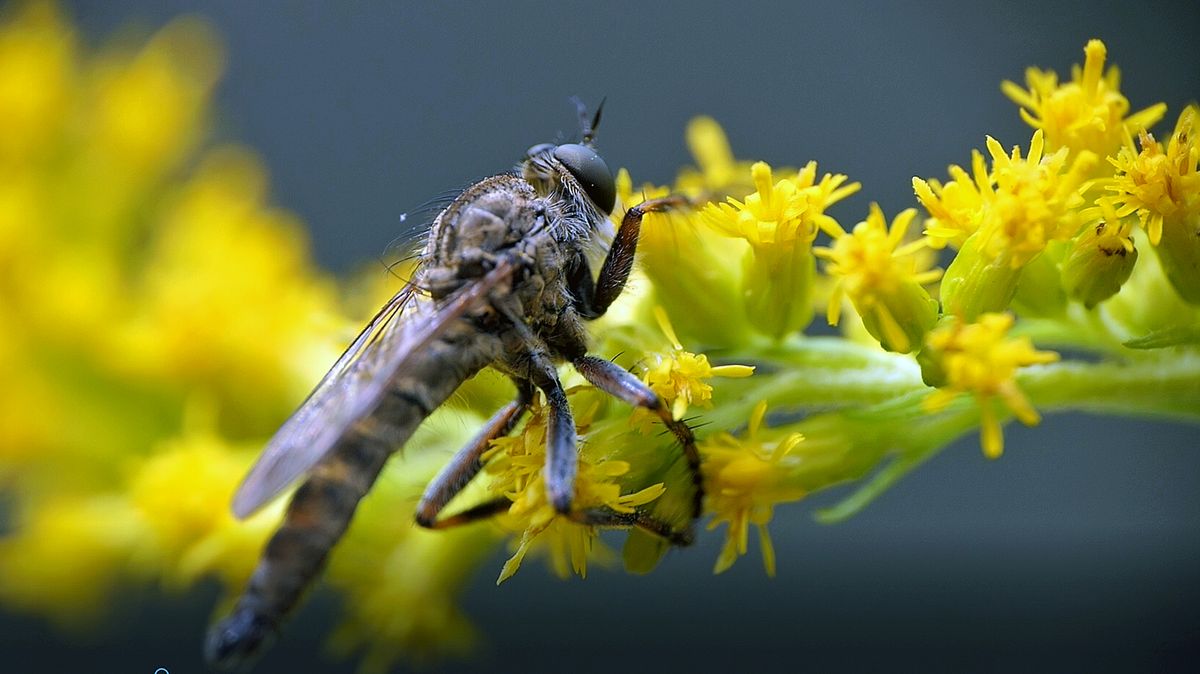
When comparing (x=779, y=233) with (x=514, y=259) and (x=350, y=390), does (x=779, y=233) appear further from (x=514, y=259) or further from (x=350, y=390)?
(x=350, y=390)

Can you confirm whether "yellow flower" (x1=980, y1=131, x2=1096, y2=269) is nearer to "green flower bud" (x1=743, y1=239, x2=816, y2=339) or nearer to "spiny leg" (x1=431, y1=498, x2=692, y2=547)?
"green flower bud" (x1=743, y1=239, x2=816, y2=339)

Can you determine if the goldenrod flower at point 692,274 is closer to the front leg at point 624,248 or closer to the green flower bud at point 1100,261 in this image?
the front leg at point 624,248

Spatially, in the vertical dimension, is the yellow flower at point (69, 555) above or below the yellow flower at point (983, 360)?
above

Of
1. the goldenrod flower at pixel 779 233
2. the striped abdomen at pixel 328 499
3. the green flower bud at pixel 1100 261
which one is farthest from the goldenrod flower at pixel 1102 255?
the striped abdomen at pixel 328 499

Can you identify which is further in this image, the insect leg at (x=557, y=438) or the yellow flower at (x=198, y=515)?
the yellow flower at (x=198, y=515)

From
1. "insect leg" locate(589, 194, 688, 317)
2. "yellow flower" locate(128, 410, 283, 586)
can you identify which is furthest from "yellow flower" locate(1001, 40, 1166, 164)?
"yellow flower" locate(128, 410, 283, 586)

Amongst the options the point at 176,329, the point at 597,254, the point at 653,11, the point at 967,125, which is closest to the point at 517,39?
the point at 653,11
